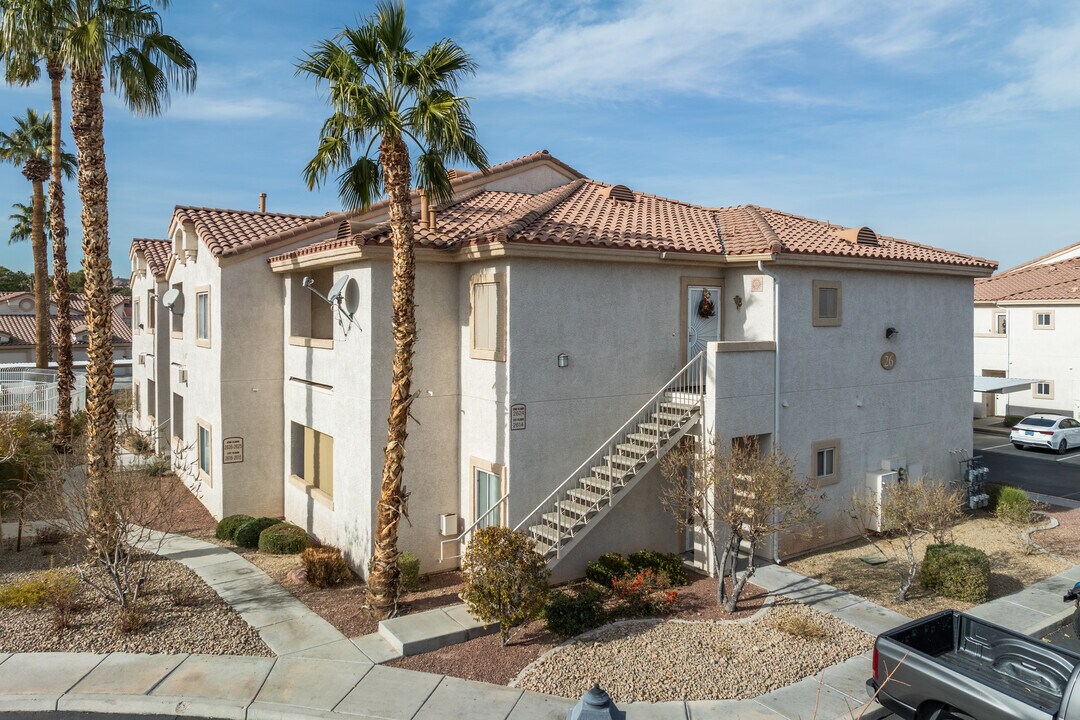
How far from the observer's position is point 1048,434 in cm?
2783

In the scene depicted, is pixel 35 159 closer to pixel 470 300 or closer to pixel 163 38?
pixel 163 38

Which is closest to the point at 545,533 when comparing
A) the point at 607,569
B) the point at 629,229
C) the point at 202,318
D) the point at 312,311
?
the point at 607,569

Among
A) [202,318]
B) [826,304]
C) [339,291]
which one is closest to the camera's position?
[339,291]

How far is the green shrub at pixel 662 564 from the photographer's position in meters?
13.1

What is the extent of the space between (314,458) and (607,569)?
718cm

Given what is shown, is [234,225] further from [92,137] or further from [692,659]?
[692,659]

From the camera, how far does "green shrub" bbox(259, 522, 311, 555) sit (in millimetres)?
14914

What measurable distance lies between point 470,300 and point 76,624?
8193mm

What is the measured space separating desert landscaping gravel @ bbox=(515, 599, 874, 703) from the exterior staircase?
196 centimetres

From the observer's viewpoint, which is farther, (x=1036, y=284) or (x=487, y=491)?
(x=1036, y=284)

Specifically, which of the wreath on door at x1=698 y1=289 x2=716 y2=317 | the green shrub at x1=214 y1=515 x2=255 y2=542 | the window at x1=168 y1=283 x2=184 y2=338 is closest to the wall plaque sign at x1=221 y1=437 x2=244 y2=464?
the green shrub at x1=214 y1=515 x2=255 y2=542

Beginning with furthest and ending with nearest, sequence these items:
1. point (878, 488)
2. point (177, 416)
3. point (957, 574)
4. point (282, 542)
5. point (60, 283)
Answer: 1. point (60, 283)
2. point (177, 416)
3. point (878, 488)
4. point (282, 542)
5. point (957, 574)

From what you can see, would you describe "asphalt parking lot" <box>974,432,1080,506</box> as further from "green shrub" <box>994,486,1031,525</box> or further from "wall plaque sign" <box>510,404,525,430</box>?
"wall plaque sign" <box>510,404,525,430</box>

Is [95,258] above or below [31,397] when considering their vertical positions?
above
